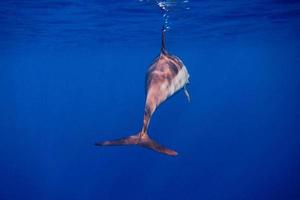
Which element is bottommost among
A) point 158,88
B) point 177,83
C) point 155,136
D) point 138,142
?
point 155,136

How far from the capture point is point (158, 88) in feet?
24.0

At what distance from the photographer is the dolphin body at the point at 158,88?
6863mm

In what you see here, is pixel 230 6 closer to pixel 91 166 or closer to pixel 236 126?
pixel 91 166

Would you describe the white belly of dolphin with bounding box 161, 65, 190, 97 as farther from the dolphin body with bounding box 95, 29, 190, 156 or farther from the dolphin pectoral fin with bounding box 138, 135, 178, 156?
the dolphin pectoral fin with bounding box 138, 135, 178, 156

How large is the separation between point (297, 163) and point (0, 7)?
118 feet

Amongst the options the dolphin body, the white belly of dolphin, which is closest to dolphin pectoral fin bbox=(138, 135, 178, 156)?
the dolphin body

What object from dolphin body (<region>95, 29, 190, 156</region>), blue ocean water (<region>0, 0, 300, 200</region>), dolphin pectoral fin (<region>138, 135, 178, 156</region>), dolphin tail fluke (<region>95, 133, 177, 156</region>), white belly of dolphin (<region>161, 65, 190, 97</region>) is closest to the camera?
dolphin pectoral fin (<region>138, 135, 178, 156</region>)

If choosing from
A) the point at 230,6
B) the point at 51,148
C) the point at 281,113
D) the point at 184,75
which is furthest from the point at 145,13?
the point at 281,113

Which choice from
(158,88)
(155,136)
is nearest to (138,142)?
(158,88)

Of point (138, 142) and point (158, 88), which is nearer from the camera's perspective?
point (138, 142)

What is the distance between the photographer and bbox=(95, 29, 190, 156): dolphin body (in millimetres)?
6863

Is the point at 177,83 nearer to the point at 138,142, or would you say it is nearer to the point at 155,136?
the point at 138,142

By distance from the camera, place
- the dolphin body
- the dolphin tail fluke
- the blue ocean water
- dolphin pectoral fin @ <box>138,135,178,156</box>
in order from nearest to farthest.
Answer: dolphin pectoral fin @ <box>138,135,178,156</box> < the dolphin tail fluke < the dolphin body < the blue ocean water

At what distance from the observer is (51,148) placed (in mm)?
48094
